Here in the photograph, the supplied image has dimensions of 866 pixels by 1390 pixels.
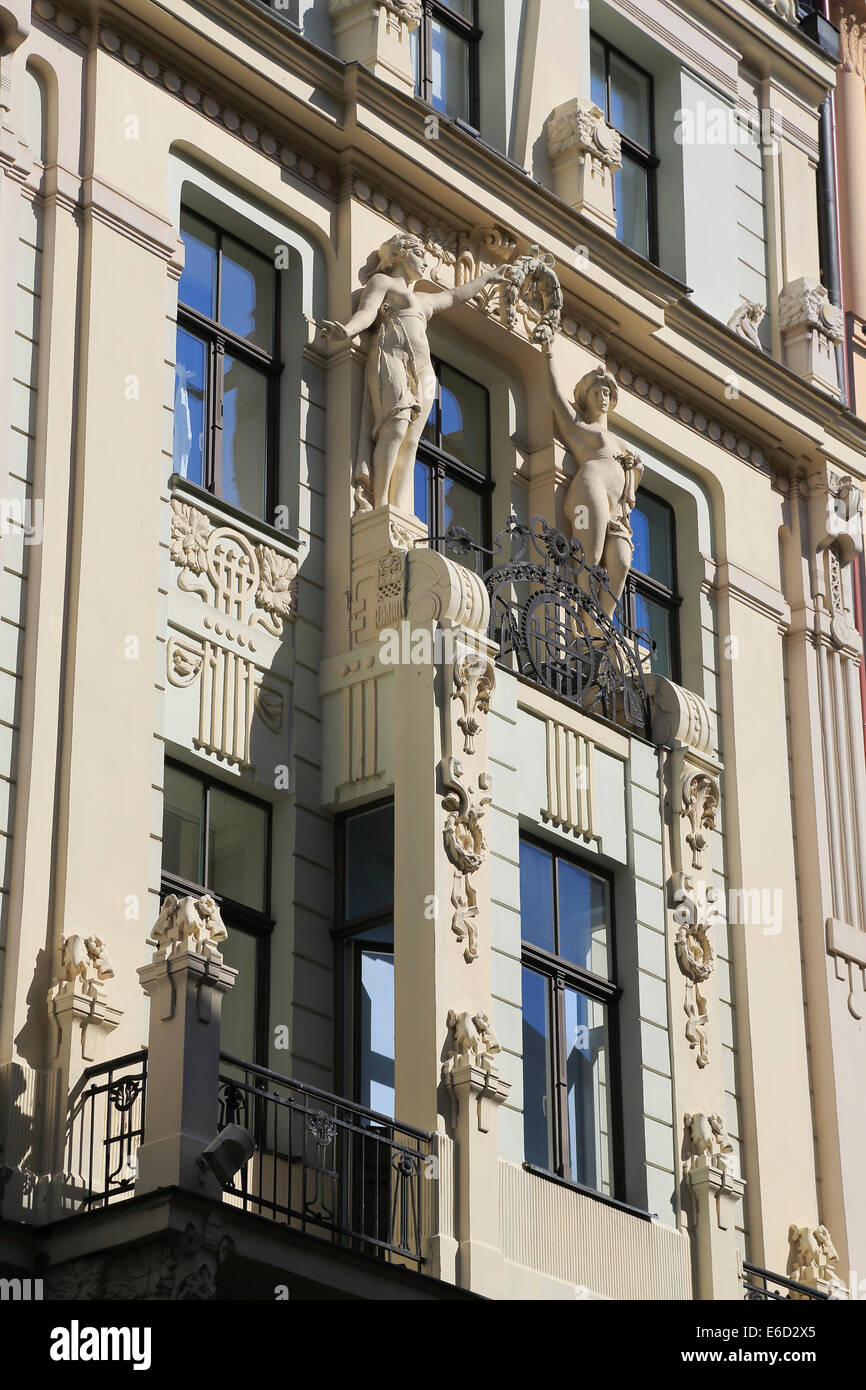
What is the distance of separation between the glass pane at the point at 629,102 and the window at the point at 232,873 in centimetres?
917

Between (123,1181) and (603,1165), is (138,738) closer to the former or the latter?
(123,1181)

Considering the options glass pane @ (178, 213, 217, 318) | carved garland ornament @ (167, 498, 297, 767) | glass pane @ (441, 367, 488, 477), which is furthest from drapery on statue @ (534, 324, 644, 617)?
carved garland ornament @ (167, 498, 297, 767)

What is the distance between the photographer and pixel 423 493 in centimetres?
1994

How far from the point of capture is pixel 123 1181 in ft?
46.9

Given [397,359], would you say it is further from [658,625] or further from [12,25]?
[658,625]

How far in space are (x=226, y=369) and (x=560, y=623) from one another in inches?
118

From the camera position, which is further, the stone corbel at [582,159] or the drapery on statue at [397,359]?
the stone corbel at [582,159]

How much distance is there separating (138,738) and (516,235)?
260 inches

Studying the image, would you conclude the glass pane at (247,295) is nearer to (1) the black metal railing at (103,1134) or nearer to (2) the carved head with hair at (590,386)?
(2) the carved head with hair at (590,386)

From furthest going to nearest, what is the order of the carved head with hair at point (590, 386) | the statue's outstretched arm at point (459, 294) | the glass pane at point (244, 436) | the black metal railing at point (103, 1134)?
the carved head with hair at point (590, 386), the statue's outstretched arm at point (459, 294), the glass pane at point (244, 436), the black metal railing at point (103, 1134)

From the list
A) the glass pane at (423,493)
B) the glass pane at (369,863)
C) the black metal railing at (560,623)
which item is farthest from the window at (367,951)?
the glass pane at (423,493)

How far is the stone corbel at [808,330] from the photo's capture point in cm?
2397

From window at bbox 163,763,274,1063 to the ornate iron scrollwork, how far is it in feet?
7.80
